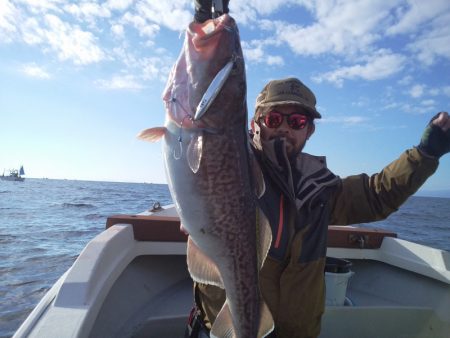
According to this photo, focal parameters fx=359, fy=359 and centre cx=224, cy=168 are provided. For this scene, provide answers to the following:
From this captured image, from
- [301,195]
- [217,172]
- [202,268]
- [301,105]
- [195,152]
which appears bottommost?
[202,268]

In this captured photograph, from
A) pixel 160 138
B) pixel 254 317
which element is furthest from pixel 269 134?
pixel 254 317

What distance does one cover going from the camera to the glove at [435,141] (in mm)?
2713

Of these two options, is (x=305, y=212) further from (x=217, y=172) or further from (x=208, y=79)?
(x=208, y=79)

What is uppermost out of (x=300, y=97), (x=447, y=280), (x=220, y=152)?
(x=300, y=97)

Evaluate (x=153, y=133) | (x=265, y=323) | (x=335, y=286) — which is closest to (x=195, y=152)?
(x=153, y=133)

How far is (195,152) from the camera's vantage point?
6.86 feet

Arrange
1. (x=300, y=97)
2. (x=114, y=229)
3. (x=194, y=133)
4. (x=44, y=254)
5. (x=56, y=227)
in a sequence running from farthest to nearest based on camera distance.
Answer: (x=56, y=227) < (x=44, y=254) < (x=114, y=229) < (x=300, y=97) < (x=194, y=133)

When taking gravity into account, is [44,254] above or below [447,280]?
below

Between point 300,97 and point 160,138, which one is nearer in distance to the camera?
point 160,138

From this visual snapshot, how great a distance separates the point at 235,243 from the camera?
85.6 inches

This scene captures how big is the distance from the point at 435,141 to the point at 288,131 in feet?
3.64

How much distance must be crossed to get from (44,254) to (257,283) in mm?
11305

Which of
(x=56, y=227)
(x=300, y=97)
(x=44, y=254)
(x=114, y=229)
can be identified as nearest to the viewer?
(x=300, y=97)

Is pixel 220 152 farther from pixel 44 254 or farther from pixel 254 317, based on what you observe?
pixel 44 254
